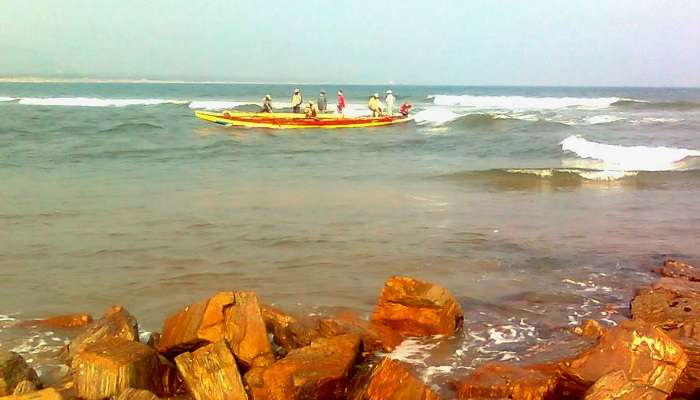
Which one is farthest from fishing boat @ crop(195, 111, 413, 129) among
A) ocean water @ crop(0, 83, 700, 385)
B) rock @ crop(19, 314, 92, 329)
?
rock @ crop(19, 314, 92, 329)

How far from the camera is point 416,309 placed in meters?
5.53

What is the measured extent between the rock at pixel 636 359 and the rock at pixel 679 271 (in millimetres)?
3320

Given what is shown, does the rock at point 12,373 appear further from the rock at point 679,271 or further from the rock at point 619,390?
the rock at point 679,271

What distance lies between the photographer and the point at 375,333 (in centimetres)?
524

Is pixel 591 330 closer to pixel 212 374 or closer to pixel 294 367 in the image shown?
pixel 294 367

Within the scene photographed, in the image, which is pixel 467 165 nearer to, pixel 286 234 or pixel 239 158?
pixel 239 158

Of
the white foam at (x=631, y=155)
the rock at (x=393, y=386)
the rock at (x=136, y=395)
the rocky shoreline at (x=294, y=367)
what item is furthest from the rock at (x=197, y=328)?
the white foam at (x=631, y=155)

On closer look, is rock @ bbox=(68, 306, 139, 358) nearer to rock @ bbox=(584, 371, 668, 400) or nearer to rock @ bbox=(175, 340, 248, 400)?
rock @ bbox=(175, 340, 248, 400)

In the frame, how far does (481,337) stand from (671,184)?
11.2 metres

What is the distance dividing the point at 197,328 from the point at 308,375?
911 millimetres

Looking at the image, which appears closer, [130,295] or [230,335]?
[230,335]

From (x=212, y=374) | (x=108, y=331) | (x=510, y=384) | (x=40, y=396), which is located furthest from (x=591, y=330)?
(x=40, y=396)

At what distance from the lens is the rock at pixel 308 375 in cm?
411

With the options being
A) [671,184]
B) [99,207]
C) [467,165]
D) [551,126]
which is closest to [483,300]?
[99,207]
